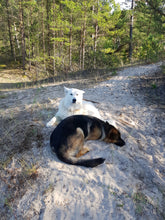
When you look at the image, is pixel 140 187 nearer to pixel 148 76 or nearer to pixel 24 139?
pixel 24 139

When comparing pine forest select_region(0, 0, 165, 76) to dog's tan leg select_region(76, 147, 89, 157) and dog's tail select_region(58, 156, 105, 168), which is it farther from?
dog's tail select_region(58, 156, 105, 168)

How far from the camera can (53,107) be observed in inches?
194

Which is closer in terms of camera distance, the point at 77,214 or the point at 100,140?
the point at 77,214

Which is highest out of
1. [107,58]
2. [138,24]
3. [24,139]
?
[138,24]

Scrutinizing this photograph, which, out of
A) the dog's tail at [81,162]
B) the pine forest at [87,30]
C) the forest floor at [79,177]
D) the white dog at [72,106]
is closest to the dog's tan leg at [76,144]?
the dog's tail at [81,162]

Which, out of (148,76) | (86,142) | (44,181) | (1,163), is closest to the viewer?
(44,181)

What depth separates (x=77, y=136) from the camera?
2.88m

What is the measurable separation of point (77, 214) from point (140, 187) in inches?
46.2

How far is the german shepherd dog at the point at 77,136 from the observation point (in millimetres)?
2725

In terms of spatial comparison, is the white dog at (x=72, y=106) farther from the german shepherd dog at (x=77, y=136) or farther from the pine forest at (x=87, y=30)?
the pine forest at (x=87, y=30)

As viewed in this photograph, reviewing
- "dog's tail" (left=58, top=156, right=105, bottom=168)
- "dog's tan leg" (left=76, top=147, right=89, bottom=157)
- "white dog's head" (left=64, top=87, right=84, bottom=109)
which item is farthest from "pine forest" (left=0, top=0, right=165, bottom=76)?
"dog's tail" (left=58, top=156, right=105, bottom=168)

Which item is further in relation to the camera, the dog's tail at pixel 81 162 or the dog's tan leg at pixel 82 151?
the dog's tan leg at pixel 82 151

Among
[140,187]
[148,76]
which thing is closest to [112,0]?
[148,76]

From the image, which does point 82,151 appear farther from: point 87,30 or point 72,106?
point 87,30
